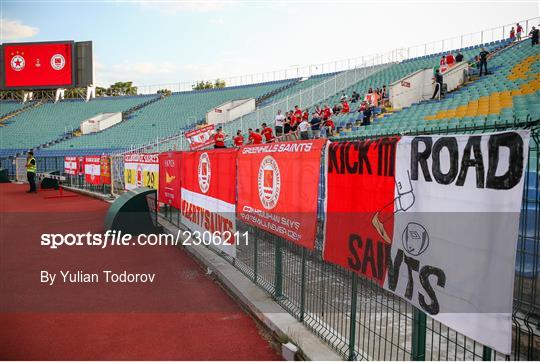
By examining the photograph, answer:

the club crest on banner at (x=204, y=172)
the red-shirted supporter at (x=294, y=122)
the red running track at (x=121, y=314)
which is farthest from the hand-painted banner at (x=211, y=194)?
the red-shirted supporter at (x=294, y=122)

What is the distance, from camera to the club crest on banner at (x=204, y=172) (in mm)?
7676

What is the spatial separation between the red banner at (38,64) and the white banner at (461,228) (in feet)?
161

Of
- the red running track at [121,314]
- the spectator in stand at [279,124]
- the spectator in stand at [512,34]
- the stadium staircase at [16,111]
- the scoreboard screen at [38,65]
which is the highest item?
the scoreboard screen at [38,65]

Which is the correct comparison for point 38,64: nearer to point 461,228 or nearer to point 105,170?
point 105,170

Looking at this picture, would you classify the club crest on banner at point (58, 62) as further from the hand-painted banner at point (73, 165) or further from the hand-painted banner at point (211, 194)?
the hand-painted banner at point (211, 194)

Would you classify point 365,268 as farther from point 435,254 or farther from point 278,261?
point 278,261

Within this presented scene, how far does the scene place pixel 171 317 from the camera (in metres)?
5.46

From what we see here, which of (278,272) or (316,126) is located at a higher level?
(316,126)

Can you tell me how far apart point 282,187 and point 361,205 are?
66.5 inches

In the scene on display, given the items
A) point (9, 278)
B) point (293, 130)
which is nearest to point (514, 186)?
point (9, 278)

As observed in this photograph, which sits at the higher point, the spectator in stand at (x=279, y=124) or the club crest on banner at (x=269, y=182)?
the spectator in stand at (x=279, y=124)

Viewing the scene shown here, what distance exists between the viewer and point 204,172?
7902 millimetres

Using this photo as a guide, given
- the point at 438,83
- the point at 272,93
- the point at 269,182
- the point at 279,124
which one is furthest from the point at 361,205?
the point at 272,93

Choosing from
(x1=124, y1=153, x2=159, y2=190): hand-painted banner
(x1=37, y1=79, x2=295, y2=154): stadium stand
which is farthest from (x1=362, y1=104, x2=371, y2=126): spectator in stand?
(x1=37, y1=79, x2=295, y2=154): stadium stand
